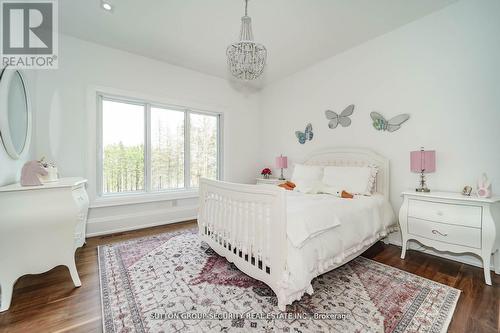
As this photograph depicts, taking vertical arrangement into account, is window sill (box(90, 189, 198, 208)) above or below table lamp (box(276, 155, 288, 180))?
below

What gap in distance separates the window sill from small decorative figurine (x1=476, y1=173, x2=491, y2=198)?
3765mm

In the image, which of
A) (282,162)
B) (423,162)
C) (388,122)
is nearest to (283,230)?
(423,162)

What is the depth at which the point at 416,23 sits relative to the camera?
260 centimetres

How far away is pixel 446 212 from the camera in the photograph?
82.6 inches

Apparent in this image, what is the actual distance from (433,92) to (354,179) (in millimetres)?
1337

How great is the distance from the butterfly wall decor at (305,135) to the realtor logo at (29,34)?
12.2ft

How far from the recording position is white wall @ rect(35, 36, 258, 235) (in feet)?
9.23

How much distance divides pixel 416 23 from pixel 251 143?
3250mm

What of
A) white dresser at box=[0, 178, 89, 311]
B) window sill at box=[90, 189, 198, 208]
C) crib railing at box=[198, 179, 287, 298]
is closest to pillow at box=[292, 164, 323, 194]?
crib railing at box=[198, 179, 287, 298]

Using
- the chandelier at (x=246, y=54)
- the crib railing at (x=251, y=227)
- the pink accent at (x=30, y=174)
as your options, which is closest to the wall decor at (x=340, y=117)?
the chandelier at (x=246, y=54)

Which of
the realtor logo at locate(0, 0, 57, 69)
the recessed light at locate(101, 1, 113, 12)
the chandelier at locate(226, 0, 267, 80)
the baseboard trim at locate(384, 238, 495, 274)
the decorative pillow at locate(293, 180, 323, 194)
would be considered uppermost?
the recessed light at locate(101, 1, 113, 12)

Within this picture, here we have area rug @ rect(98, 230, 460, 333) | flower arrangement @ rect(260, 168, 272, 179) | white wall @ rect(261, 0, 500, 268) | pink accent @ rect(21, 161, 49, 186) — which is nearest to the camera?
area rug @ rect(98, 230, 460, 333)

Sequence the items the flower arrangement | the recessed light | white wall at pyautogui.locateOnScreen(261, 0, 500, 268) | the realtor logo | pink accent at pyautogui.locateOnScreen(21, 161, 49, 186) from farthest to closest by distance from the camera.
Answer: the flower arrangement
the recessed light
white wall at pyautogui.locateOnScreen(261, 0, 500, 268)
the realtor logo
pink accent at pyautogui.locateOnScreen(21, 161, 49, 186)

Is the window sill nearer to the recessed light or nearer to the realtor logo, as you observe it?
the realtor logo
